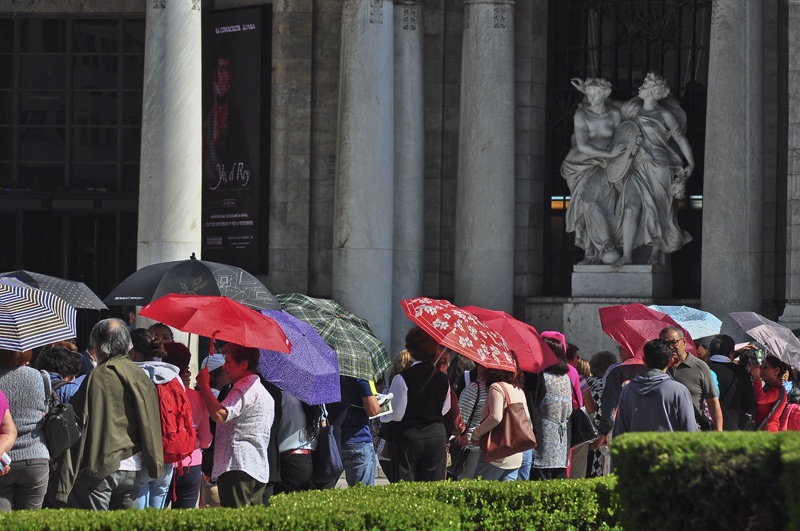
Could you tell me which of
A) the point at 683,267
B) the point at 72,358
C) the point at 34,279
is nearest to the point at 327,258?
the point at 683,267

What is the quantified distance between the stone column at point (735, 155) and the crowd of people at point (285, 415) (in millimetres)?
4928

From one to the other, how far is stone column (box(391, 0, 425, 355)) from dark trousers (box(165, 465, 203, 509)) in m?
10.5

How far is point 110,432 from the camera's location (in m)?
10.4

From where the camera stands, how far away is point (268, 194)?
23828 mm

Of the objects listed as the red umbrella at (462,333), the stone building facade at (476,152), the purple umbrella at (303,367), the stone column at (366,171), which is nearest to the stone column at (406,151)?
the stone building facade at (476,152)

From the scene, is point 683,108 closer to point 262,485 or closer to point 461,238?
point 461,238

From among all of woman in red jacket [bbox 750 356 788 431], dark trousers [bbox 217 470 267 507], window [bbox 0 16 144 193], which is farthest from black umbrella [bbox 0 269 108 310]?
window [bbox 0 16 144 193]

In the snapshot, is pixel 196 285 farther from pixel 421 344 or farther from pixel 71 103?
pixel 71 103

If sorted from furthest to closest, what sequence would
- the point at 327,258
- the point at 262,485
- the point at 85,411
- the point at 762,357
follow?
the point at 327,258
the point at 762,357
the point at 262,485
the point at 85,411

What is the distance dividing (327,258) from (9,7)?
6813 millimetres

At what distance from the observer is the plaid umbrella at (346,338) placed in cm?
1244

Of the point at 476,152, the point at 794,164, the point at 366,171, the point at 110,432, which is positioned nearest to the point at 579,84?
the point at 476,152

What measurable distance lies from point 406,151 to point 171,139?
3.55m

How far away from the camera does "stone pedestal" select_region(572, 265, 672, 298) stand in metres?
21.8
